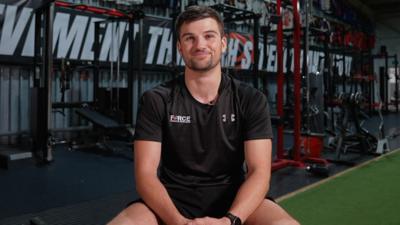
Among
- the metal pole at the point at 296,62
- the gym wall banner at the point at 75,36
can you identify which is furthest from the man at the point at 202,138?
the gym wall banner at the point at 75,36

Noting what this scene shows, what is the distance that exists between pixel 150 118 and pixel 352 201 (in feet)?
6.38

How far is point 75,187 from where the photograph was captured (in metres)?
3.24

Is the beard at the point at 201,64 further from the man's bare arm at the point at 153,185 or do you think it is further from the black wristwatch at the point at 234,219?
the black wristwatch at the point at 234,219

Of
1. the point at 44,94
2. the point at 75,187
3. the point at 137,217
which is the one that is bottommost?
the point at 75,187

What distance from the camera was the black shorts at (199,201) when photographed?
1.52 metres

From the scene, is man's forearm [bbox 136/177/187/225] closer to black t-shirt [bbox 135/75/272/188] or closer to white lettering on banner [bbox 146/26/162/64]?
black t-shirt [bbox 135/75/272/188]

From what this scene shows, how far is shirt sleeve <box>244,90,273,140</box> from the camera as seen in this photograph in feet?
5.12

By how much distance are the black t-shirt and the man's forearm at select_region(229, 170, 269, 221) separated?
0.38 ft

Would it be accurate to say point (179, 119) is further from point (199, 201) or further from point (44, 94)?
point (44, 94)

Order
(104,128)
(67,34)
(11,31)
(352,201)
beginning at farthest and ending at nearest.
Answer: (67,34)
(11,31)
(104,128)
(352,201)

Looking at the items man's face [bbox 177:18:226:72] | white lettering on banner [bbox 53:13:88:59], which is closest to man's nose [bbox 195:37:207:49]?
man's face [bbox 177:18:226:72]

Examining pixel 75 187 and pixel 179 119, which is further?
pixel 75 187

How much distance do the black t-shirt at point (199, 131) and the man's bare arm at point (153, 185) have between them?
4 centimetres

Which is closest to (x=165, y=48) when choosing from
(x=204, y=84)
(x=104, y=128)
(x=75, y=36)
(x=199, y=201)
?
(x=75, y=36)
